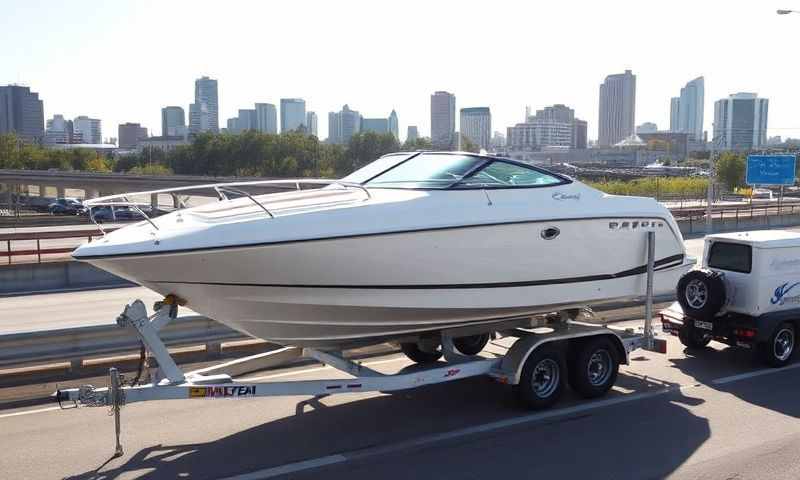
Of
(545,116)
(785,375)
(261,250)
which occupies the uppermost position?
(545,116)

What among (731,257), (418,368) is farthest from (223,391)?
(731,257)

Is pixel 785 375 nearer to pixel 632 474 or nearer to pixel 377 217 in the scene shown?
pixel 632 474

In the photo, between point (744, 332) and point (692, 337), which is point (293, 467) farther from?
point (692, 337)

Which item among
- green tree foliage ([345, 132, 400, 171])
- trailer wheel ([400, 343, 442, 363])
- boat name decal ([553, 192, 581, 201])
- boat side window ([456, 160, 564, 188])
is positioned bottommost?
trailer wheel ([400, 343, 442, 363])

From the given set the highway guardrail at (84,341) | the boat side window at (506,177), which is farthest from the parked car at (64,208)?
the boat side window at (506,177)

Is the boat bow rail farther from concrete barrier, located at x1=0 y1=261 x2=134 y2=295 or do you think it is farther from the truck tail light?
concrete barrier, located at x1=0 y1=261 x2=134 y2=295

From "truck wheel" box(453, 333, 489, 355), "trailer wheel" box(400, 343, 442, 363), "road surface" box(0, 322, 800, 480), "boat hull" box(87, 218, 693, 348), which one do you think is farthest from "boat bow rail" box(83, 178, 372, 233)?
"truck wheel" box(453, 333, 489, 355)

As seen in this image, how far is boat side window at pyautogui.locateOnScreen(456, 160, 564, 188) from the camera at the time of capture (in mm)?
8406

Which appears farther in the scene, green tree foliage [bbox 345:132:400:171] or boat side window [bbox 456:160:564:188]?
green tree foliage [bbox 345:132:400:171]

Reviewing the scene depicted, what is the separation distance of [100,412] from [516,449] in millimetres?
4318

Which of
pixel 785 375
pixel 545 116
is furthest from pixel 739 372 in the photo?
pixel 545 116

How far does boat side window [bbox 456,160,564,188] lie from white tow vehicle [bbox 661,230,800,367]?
120 inches

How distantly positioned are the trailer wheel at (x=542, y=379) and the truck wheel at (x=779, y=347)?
3.38 m

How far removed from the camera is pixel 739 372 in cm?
1014
